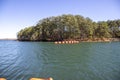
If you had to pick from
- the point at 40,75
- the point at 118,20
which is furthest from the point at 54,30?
the point at 40,75

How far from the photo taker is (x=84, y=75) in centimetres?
1322

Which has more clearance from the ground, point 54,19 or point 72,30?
point 54,19

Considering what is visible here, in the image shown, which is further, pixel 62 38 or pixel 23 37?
pixel 23 37

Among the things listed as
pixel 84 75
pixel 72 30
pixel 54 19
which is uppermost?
pixel 54 19

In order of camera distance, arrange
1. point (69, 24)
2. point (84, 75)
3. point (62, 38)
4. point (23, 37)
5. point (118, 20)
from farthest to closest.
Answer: point (23, 37), point (118, 20), point (62, 38), point (69, 24), point (84, 75)

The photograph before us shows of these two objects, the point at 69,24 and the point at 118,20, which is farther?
the point at 118,20

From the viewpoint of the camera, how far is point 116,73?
13617mm

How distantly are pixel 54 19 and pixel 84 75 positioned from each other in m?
68.7

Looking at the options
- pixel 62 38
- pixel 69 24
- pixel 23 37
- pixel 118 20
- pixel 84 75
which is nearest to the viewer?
pixel 84 75

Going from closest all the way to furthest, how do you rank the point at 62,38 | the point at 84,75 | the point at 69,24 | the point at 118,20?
the point at 84,75
the point at 69,24
the point at 62,38
the point at 118,20

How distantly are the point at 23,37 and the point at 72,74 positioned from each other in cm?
10064

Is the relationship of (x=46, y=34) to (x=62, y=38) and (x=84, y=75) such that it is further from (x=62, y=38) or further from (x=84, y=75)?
(x=84, y=75)

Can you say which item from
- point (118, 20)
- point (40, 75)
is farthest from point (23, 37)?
point (40, 75)

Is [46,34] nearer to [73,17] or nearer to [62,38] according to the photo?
[62,38]
